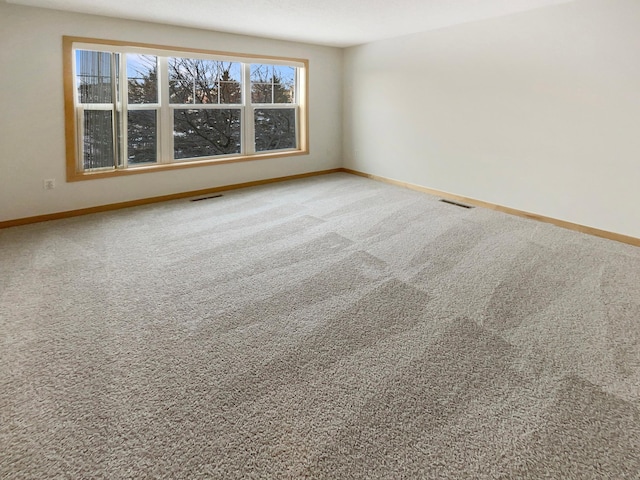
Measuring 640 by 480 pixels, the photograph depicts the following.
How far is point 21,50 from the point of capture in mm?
3885

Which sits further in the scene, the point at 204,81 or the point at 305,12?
the point at 204,81

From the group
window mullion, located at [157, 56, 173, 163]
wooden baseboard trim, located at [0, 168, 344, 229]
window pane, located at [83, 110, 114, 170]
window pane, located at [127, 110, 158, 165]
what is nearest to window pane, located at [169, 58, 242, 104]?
window mullion, located at [157, 56, 173, 163]

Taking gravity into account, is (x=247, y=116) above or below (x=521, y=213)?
above

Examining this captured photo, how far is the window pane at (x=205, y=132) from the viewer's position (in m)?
5.29

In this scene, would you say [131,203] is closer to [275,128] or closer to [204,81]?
[204,81]

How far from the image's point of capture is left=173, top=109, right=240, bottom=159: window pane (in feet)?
17.4

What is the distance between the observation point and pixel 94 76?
436 cm

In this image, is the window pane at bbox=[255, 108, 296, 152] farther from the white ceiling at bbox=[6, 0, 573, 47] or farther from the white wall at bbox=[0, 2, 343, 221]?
the white ceiling at bbox=[6, 0, 573, 47]

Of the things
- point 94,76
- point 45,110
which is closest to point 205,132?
point 94,76

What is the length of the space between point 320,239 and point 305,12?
244 centimetres

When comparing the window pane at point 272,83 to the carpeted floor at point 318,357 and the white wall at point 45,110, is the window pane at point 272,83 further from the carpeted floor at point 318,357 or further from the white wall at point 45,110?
the carpeted floor at point 318,357

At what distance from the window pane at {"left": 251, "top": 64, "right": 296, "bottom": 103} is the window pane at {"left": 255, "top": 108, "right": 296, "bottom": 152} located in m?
0.17

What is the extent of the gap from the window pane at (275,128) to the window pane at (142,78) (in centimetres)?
153

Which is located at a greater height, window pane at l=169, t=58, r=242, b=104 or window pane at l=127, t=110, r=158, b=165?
window pane at l=169, t=58, r=242, b=104
